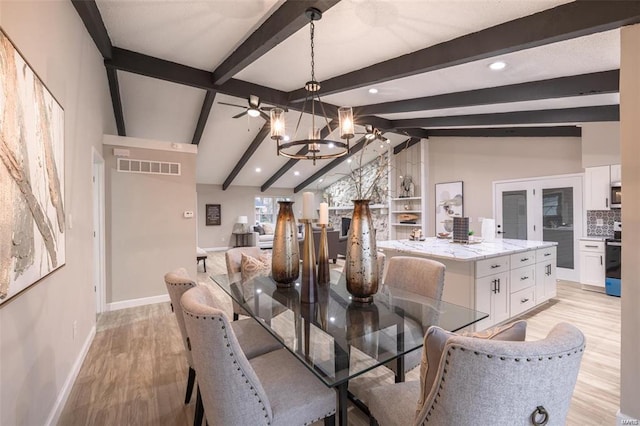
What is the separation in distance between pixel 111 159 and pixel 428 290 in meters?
4.30

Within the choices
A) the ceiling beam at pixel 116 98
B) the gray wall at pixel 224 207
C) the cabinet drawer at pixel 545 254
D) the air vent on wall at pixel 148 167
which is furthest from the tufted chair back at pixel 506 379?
the gray wall at pixel 224 207

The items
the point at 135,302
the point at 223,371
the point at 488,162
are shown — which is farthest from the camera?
the point at 488,162

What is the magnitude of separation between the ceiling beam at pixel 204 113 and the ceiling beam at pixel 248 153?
1.10 meters

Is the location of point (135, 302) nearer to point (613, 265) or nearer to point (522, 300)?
point (522, 300)

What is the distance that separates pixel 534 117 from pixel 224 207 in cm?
901

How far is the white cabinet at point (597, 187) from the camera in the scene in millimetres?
4723

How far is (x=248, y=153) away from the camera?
7.91 metres

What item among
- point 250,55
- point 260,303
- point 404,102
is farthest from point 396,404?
point 404,102

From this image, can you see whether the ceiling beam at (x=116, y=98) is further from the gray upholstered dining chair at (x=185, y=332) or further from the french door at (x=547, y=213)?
the french door at (x=547, y=213)

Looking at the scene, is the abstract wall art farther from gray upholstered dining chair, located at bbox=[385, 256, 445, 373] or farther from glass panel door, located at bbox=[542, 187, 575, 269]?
glass panel door, located at bbox=[542, 187, 575, 269]

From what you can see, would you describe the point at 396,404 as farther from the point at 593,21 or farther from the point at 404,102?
the point at 404,102

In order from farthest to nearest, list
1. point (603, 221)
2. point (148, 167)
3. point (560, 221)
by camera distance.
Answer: point (560, 221) → point (603, 221) → point (148, 167)

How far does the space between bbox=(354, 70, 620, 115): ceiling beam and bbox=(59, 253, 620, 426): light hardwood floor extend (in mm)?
2521

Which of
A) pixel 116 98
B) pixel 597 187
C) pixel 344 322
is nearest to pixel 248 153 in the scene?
pixel 116 98
